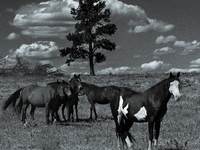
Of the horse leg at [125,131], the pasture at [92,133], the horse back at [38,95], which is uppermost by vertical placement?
the horse back at [38,95]

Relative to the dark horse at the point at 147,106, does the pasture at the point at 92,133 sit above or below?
below

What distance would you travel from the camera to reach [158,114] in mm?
7219

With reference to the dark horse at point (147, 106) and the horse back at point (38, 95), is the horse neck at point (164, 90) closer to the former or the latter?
the dark horse at point (147, 106)

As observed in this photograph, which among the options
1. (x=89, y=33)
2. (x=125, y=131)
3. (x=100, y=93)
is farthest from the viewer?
(x=89, y=33)

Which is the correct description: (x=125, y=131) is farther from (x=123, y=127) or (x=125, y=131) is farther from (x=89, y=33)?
(x=89, y=33)

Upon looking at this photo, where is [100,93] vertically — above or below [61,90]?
below

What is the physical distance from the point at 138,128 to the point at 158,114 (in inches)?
151

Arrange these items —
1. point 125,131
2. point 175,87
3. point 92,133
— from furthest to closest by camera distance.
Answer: point 92,133
point 125,131
point 175,87

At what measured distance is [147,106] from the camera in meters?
7.28

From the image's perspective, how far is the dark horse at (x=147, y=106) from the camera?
279 inches

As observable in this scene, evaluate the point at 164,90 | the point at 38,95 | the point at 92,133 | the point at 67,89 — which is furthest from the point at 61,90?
the point at 164,90

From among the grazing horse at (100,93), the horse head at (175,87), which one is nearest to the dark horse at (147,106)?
the horse head at (175,87)

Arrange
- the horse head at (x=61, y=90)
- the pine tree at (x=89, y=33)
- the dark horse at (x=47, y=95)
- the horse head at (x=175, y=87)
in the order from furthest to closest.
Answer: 1. the pine tree at (x=89, y=33)
2. the horse head at (x=61, y=90)
3. the dark horse at (x=47, y=95)
4. the horse head at (x=175, y=87)

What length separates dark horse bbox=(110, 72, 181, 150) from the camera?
7086 millimetres
